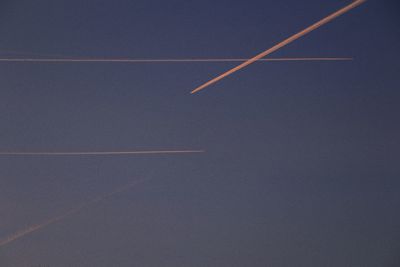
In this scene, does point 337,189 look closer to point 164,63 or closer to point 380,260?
point 380,260

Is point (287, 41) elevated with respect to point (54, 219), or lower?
elevated

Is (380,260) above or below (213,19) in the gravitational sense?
below

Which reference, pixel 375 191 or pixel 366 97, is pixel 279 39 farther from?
pixel 375 191

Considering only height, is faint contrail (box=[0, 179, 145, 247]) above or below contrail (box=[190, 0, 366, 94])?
below

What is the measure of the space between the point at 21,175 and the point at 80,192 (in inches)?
12.5

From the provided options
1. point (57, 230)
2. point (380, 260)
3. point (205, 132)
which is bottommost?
point (380, 260)

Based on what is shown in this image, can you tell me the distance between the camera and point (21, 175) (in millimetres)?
2354

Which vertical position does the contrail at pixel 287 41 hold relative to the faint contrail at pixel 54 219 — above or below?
above

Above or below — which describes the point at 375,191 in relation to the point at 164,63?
below

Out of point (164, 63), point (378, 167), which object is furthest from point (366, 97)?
point (164, 63)

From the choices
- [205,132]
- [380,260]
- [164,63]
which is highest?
[164,63]

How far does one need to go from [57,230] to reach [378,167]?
1.72m

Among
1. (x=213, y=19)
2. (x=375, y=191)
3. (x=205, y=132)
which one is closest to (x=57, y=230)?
(x=205, y=132)

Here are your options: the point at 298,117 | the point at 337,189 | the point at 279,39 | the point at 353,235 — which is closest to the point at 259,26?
the point at 279,39
